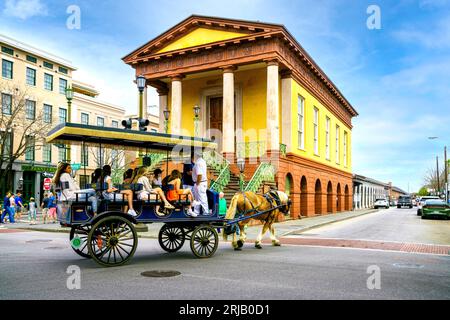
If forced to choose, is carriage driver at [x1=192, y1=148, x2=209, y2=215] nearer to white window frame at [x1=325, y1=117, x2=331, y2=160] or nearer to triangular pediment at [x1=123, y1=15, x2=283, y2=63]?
triangular pediment at [x1=123, y1=15, x2=283, y2=63]

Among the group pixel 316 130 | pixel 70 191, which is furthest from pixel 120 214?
pixel 316 130

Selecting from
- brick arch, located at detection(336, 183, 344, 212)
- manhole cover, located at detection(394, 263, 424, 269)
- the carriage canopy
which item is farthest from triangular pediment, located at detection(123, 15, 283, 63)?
brick arch, located at detection(336, 183, 344, 212)

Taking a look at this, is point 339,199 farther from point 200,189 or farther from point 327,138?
point 200,189

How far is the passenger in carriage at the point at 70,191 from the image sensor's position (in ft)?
27.5

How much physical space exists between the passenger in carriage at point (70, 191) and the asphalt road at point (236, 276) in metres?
1.39

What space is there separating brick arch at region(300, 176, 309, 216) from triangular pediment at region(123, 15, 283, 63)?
1054 cm

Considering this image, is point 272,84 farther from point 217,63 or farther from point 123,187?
point 123,187

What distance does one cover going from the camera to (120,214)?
833 centimetres

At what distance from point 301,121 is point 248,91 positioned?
4368 millimetres

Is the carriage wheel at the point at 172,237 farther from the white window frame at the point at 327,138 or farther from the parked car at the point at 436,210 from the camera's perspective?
the white window frame at the point at 327,138

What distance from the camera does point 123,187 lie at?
9.26 metres
